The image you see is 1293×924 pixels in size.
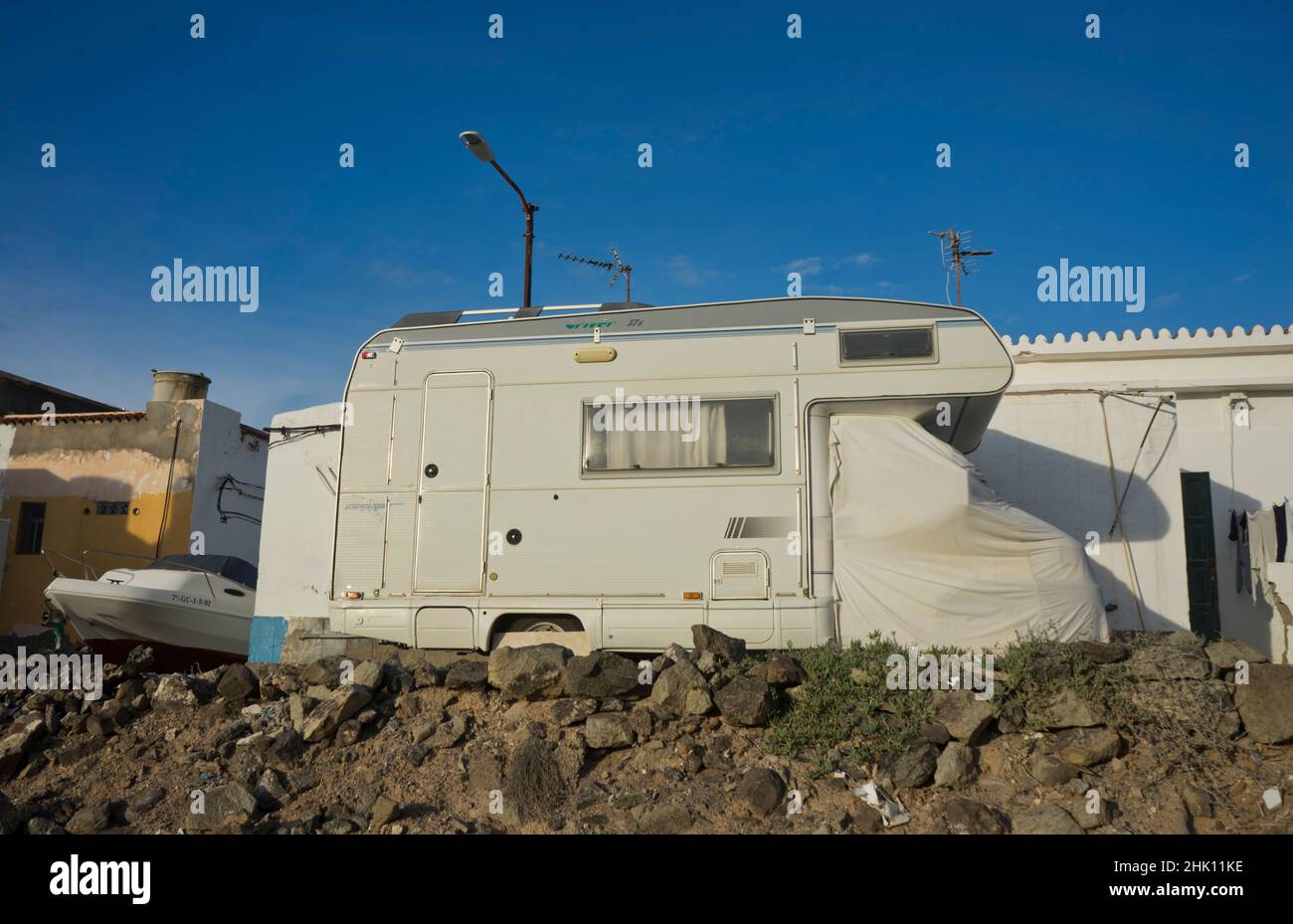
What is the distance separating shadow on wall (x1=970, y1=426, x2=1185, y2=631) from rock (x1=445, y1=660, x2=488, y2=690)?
22.1 feet

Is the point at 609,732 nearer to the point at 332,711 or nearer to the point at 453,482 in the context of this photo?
the point at 332,711

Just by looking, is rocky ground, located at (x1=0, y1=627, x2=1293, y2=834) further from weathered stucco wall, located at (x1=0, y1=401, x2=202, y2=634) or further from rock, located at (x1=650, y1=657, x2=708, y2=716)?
weathered stucco wall, located at (x1=0, y1=401, x2=202, y2=634)

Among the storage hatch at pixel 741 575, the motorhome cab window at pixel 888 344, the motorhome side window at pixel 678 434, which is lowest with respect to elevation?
the storage hatch at pixel 741 575

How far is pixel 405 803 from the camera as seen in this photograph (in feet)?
21.0

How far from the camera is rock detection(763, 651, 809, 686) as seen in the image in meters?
7.00

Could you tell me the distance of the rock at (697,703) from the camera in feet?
22.7

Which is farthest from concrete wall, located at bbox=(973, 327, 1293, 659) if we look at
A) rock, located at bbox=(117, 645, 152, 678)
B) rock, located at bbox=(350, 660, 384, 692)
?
rock, located at bbox=(117, 645, 152, 678)

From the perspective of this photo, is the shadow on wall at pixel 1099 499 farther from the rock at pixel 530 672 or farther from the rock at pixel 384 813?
the rock at pixel 384 813

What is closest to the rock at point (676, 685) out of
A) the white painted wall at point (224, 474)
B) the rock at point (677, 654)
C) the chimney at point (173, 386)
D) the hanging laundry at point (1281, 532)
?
the rock at point (677, 654)

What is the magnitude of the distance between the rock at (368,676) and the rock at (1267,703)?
22.6 feet
